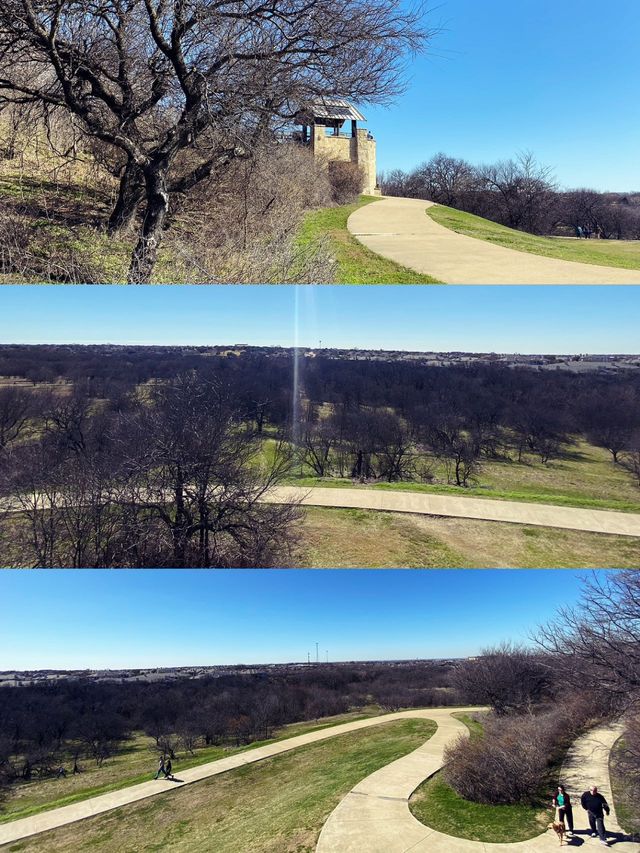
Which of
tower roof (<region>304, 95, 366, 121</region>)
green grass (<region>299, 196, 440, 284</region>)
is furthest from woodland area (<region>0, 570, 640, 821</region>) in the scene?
tower roof (<region>304, 95, 366, 121</region>)

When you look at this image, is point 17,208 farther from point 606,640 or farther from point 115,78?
point 606,640

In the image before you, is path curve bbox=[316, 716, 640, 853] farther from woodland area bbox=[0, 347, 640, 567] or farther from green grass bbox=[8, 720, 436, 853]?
woodland area bbox=[0, 347, 640, 567]

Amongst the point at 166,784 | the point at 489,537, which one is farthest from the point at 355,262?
the point at 166,784

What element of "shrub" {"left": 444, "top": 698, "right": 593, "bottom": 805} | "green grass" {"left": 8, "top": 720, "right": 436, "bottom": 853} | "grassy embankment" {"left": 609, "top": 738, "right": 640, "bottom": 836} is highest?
"shrub" {"left": 444, "top": 698, "right": 593, "bottom": 805}

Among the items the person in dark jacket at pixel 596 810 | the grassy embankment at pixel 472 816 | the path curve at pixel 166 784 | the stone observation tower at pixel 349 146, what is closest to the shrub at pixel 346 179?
the stone observation tower at pixel 349 146

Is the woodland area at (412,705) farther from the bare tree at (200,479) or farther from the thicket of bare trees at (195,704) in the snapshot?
Answer: the bare tree at (200,479)
